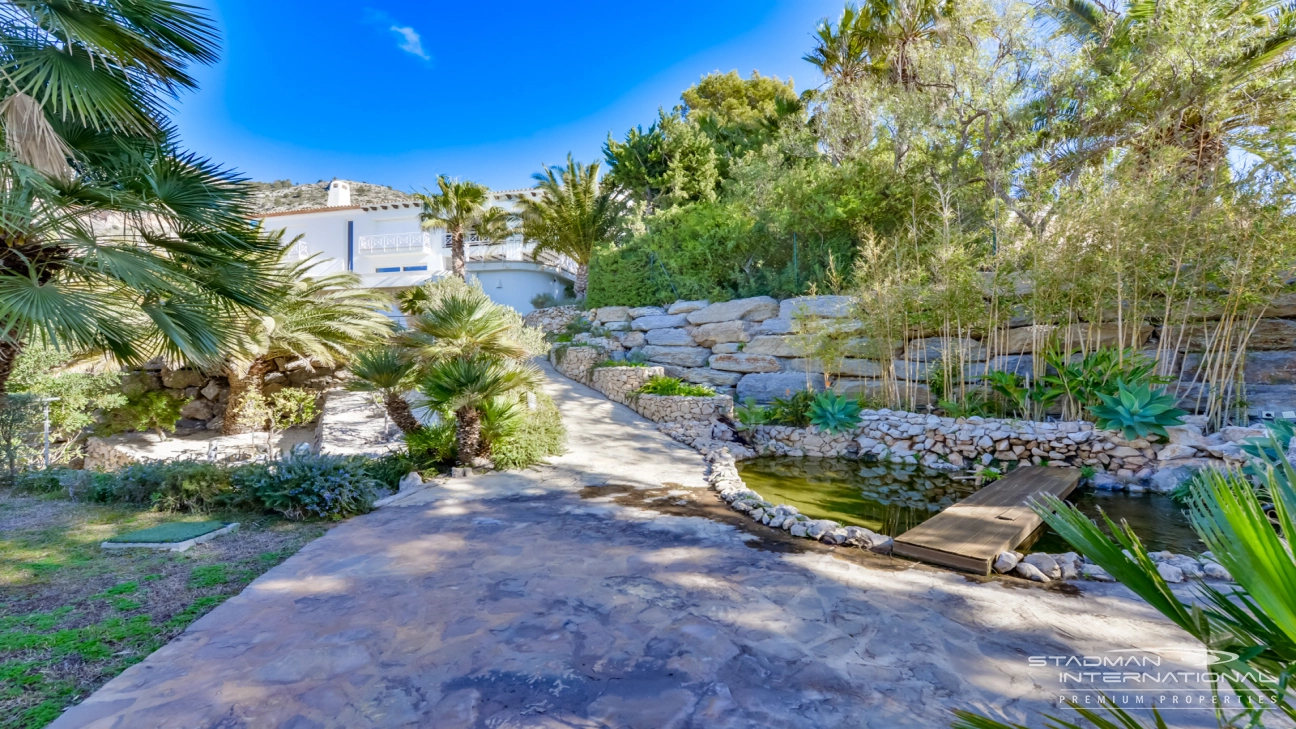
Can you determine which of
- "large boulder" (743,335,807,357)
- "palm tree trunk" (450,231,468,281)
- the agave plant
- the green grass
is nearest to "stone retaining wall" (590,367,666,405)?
"large boulder" (743,335,807,357)

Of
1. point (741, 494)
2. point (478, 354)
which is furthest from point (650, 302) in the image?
point (741, 494)

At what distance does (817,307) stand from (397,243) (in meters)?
18.4

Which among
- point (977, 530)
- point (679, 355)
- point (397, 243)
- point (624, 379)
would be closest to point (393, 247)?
point (397, 243)

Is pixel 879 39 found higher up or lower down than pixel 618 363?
higher up

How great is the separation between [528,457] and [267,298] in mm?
3469

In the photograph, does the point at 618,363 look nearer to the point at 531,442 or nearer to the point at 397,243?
the point at 531,442

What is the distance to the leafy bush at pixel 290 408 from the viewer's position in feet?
33.3

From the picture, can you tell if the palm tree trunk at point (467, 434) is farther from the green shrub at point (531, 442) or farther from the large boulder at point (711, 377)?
the large boulder at point (711, 377)

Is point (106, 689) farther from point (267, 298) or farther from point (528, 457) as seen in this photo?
point (528, 457)

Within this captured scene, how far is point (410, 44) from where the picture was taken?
13.3 metres

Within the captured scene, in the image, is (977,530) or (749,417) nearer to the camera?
(977,530)

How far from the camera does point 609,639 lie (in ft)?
9.10

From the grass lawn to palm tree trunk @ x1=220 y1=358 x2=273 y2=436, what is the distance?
5.32m

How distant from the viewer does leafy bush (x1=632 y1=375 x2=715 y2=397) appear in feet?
33.4
